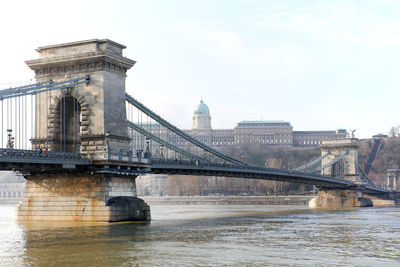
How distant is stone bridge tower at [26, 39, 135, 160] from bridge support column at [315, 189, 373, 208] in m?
58.2

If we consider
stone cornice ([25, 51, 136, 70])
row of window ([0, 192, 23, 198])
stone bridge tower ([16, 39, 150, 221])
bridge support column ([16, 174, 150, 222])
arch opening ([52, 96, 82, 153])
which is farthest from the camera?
row of window ([0, 192, 23, 198])

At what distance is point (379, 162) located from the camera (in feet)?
565

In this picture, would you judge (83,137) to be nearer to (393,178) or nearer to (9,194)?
(393,178)

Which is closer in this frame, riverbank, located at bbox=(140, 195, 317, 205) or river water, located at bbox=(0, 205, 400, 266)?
river water, located at bbox=(0, 205, 400, 266)

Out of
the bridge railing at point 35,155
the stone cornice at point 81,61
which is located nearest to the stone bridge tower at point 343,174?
the stone cornice at point 81,61

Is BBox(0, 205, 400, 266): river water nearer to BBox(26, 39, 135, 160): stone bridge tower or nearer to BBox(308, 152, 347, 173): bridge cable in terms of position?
BBox(26, 39, 135, 160): stone bridge tower

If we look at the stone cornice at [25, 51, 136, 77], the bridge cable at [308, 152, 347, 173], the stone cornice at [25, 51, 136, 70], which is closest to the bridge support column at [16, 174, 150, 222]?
the stone cornice at [25, 51, 136, 77]

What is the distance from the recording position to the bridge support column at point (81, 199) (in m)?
41.6

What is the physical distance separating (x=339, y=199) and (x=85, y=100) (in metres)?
63.8

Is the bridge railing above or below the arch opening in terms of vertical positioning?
below

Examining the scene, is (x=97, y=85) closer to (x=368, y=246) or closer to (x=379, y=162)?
(x=368, y=246)

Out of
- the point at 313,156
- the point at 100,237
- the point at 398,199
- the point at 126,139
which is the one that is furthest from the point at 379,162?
the point at 100,237

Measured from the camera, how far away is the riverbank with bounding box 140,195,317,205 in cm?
11538

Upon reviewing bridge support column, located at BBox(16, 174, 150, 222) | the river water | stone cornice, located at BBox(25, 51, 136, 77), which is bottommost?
the river water
